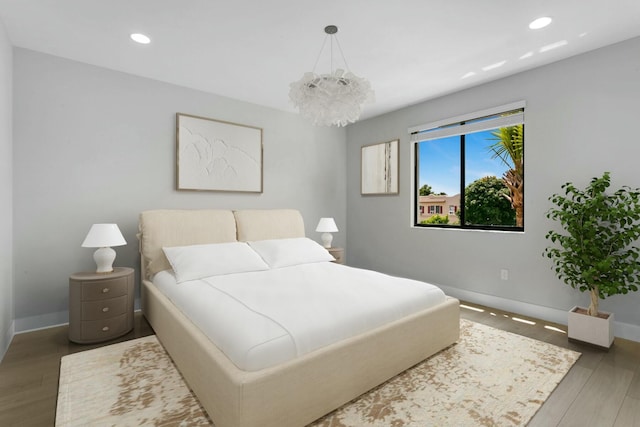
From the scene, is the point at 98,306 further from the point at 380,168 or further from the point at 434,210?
the point at 434,210

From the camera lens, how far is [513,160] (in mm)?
3727

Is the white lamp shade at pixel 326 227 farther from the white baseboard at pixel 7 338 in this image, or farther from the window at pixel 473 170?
the white baseboard at pixel 7 338

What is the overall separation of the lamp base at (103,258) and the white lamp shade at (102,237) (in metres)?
0.11

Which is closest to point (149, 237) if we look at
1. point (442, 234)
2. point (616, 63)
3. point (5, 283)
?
point (5, 283)

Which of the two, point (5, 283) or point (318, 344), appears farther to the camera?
point (5, 283)

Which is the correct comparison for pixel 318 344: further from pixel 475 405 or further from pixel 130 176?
pixel 130 176

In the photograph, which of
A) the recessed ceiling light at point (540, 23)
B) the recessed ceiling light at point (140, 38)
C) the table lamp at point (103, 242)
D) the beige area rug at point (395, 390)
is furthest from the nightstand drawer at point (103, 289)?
the recessed ceiling light at point (540, 23)

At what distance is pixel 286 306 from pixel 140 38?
8.28ft

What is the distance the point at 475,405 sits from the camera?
5.90 ft

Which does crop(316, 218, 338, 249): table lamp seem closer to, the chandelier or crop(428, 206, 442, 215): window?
crop(428, 206, 442, 215): window

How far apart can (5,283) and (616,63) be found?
5369mm

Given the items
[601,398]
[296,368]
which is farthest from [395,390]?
[601,398]

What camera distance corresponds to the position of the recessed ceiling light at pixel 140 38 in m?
2.62

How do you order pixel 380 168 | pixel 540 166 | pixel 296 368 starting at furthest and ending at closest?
pixel 380 168, pixel 540 166, pixel 296 368
